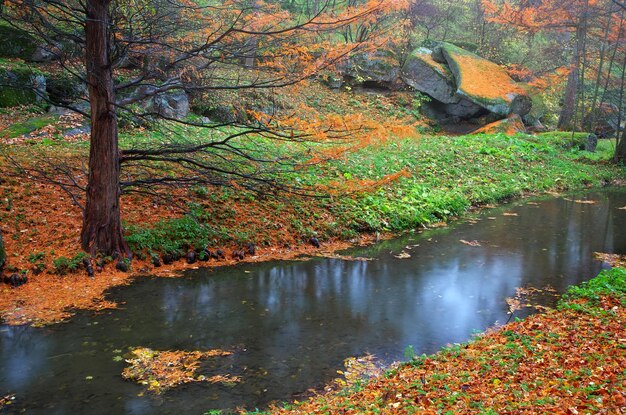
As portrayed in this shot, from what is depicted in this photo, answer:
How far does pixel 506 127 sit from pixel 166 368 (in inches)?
764

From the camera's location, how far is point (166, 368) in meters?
5.15

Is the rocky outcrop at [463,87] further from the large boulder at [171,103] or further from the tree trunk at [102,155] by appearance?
the tree trunk at [102,155]

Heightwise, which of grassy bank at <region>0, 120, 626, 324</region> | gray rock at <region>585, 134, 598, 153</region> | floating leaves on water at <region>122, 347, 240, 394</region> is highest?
gray rock at <region>585, 134, 598, 153</region>

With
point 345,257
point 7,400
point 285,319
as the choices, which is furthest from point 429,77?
Answer: point 7,400

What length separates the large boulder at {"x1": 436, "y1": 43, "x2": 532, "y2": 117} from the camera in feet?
70.2

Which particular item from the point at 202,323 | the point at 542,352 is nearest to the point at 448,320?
the point at 542,352

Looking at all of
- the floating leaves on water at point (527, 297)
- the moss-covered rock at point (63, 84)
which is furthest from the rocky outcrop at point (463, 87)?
the floating leaves on water at point (527, 297)

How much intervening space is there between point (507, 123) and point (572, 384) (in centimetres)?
1908

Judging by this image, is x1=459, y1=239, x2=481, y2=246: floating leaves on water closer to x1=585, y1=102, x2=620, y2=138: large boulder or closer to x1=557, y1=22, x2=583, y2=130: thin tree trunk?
x1=557, y1=22, x2=583, y2=130: thin tree trunk

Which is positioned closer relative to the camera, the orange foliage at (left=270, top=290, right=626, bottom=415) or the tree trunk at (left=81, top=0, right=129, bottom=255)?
the orange foliage at (left=270, top=290, right=626, bottom=415)

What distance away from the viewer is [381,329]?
248 inches

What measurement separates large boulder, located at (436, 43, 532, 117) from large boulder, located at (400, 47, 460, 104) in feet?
1.36

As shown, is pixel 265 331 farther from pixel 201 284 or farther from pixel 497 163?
pixel 497 163

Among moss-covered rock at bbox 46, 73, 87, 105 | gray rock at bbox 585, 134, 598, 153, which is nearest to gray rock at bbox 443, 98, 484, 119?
gray rock at bbox 585, 134, 598, 153
